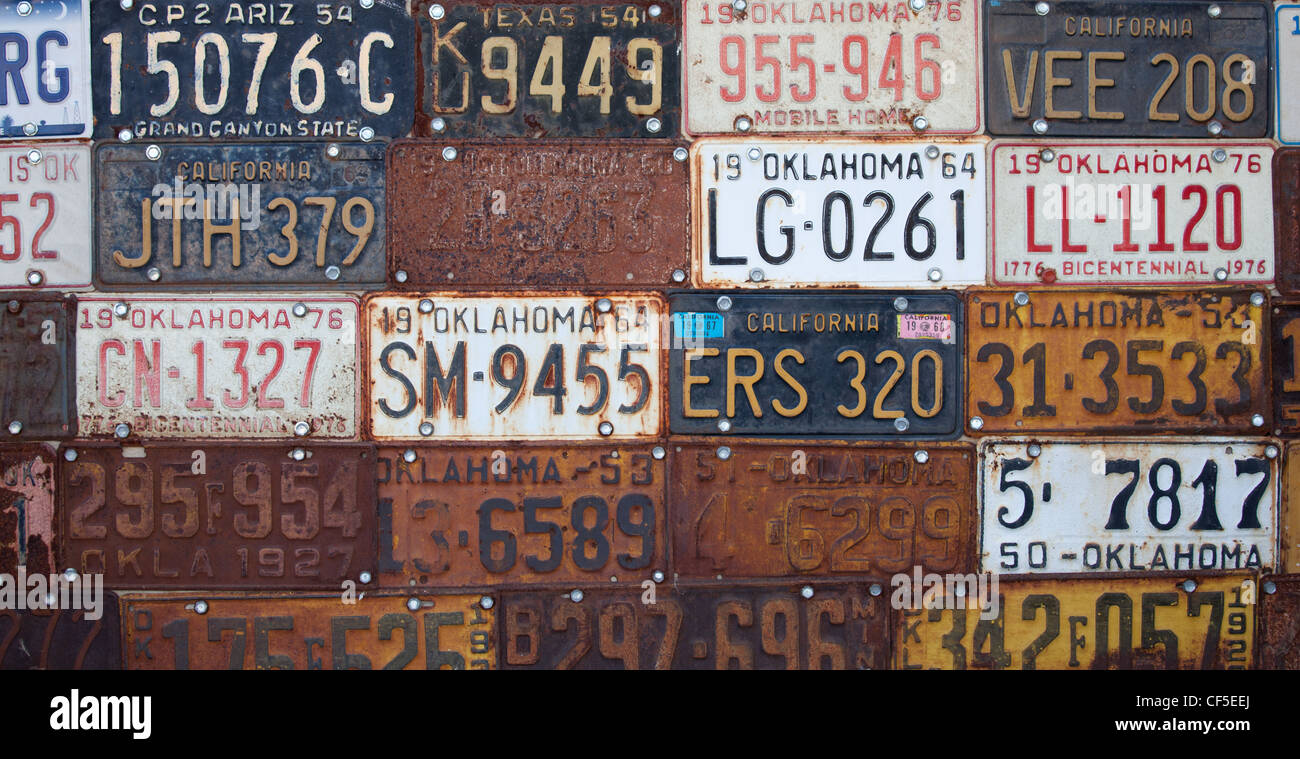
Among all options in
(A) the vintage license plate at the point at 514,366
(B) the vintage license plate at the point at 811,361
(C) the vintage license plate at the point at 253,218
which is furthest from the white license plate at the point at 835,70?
(C) the vintage license plate at the point at 253,218

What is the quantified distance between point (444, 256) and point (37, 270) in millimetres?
1416

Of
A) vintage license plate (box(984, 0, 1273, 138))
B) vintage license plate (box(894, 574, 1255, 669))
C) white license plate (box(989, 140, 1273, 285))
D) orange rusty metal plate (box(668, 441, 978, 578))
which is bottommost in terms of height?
vintage license plate (box(894, 574, 1255, 669))

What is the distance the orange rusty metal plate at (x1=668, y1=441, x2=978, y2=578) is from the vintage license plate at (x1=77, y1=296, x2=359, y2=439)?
1.25 metres

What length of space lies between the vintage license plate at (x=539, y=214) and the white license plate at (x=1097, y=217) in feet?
3.75

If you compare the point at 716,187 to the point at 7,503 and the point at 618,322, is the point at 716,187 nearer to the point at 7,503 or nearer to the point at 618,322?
the point at 618,322

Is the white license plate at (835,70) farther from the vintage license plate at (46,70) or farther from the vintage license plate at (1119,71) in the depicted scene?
the vintage license plate at (46,70)

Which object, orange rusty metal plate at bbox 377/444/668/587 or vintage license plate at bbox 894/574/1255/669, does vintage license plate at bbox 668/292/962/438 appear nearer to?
orange rusty metal plate at bbox 377/444/668/587

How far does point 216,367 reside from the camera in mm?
3359

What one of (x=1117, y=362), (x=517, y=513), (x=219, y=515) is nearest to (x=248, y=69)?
(x=219, y=515)

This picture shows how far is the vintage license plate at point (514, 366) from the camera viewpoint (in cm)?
337

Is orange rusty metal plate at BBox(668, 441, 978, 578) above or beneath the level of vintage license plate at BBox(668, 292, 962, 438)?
beneath

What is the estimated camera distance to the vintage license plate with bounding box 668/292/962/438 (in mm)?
3371

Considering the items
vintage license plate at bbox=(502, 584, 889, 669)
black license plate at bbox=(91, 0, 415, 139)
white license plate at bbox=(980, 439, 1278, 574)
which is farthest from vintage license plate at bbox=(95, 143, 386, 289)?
white license plate at bbox=(980, 439, 1278, 574)

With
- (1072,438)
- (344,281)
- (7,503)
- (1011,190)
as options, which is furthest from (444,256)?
(1072,438)
